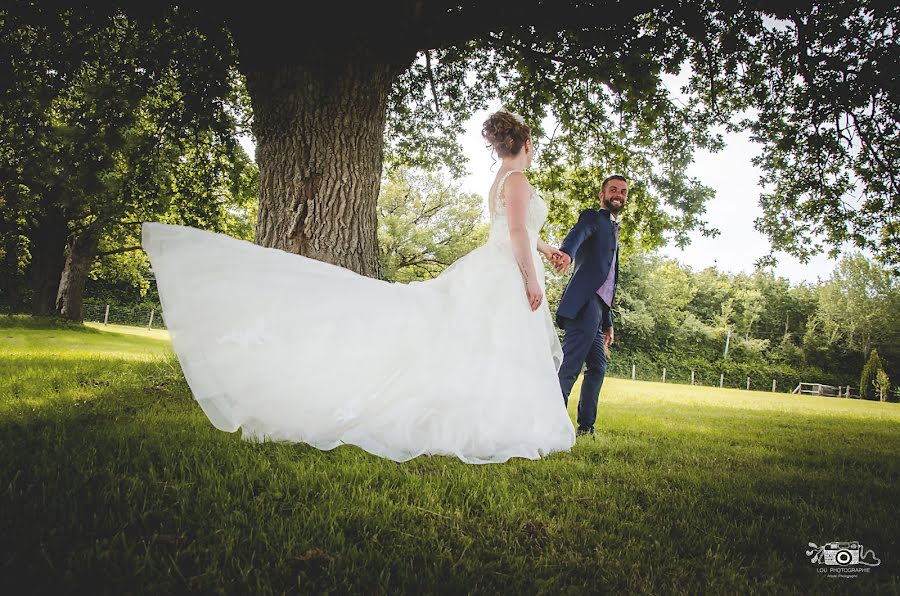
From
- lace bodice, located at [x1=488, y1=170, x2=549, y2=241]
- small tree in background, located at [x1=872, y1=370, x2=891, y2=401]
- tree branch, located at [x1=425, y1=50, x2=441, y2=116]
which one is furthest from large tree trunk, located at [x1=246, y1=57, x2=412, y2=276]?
small tree in background, located at [x1=872, y1=370, x2=891, y2=401]

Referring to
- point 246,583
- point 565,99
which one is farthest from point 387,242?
point 246,583

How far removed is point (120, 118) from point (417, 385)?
6720 millimetres

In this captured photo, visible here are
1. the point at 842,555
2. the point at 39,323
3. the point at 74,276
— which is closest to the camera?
the point at 842,555

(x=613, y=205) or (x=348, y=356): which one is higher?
(x=613, y=205)

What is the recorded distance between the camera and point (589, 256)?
15.3 feet

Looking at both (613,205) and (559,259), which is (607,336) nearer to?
(559,259)

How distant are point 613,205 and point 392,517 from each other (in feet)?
12.6

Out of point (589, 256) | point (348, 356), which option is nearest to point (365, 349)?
point (348, 356)

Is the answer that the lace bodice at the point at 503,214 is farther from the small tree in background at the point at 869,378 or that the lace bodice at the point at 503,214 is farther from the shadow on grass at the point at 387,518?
the small tree in background at the point at 869,378

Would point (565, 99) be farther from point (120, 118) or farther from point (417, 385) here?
point (120, 118)

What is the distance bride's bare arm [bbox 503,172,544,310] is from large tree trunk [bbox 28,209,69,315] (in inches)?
863

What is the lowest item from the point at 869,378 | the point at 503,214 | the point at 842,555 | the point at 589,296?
the point at 842,555

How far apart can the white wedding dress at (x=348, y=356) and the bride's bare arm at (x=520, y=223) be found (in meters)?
0.30

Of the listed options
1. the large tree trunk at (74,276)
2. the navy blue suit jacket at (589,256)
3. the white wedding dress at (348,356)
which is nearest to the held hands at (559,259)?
the navy blue suit jacket at (589,256)
